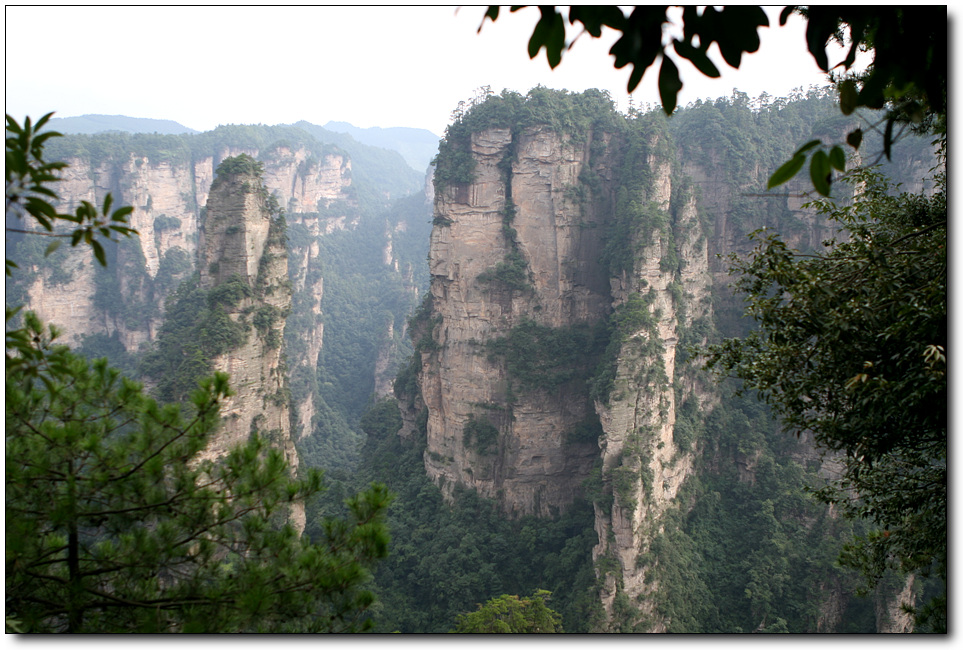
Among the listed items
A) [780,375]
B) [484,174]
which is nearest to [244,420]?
[484,174]

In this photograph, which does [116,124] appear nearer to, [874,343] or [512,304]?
[512,304]

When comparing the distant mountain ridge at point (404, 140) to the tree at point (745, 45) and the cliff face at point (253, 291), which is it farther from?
the tree at point (745, 45)

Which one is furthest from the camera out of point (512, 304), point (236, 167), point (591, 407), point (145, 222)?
point (145, 222)

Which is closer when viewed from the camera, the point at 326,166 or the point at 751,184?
the point at 751,184

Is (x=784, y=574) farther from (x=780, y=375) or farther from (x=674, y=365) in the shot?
(x=780, y=375)

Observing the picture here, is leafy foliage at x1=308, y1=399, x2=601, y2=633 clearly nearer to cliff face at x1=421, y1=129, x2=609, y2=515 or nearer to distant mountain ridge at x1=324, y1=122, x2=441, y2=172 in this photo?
cliff face at x1=421, y1=129, x2=609, y2=515

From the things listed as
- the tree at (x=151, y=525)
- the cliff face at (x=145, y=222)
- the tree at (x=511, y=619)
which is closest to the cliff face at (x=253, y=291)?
the tree at (x=511, y=619)

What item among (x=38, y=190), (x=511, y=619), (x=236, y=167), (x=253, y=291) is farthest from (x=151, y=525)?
(x=236, y=167)
